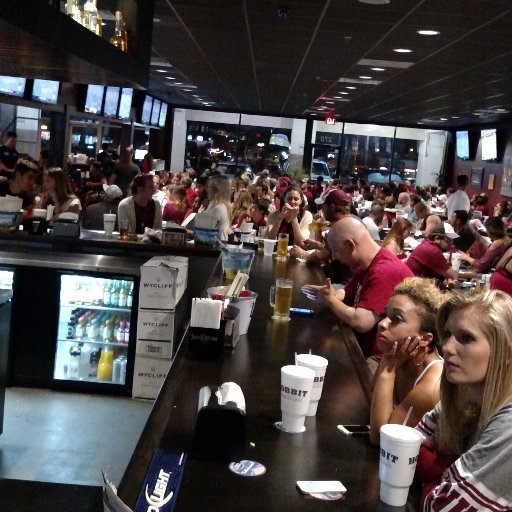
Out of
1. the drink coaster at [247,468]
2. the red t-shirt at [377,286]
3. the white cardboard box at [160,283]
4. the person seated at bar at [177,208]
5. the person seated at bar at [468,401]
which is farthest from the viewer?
the person seated at bar at [177,208]

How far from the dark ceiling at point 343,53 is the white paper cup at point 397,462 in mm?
4389

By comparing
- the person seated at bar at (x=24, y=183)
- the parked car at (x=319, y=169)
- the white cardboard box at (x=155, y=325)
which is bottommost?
the white cardboard box at (x=155, y=325)

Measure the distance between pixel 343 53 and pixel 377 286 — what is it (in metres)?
5.41

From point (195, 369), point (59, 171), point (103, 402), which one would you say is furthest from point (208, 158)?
point (195, 369)

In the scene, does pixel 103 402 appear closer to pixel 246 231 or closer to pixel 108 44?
pixel 246 231

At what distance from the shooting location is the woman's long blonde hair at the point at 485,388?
1.66 metres

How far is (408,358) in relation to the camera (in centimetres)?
219

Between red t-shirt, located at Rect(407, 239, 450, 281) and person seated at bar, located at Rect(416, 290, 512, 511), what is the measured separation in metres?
4.01

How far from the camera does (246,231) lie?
19.9ft

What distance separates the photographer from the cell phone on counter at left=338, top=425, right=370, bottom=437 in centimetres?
193

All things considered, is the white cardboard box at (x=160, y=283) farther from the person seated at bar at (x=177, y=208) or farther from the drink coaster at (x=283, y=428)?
the person seated at bar at (x=177, y=208)

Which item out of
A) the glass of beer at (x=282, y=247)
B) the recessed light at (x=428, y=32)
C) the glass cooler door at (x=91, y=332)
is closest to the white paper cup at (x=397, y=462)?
the glass cooler door at (x=91, y=332)

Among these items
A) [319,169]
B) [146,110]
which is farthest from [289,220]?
[319,169]

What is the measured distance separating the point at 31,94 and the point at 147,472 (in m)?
7.85
